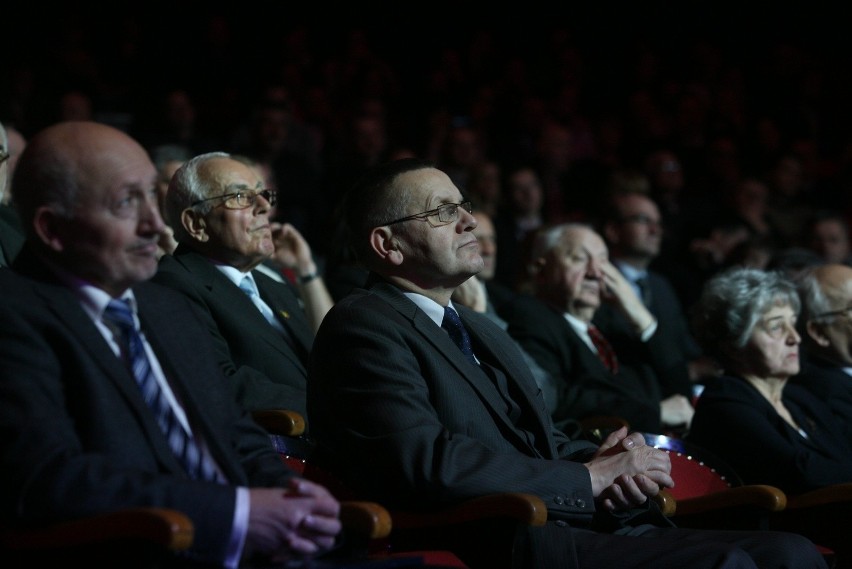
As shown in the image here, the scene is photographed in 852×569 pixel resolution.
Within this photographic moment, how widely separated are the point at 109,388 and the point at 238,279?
1564mm

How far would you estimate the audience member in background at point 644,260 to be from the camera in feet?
18.8

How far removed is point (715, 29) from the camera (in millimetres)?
10758

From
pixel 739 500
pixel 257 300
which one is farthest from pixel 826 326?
pixel 257 300

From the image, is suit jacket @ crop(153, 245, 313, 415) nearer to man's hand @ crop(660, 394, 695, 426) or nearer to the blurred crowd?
the blurred crowd

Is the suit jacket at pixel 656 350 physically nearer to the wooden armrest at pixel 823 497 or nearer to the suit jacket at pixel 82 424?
the wooden armrest at pixel 823 497

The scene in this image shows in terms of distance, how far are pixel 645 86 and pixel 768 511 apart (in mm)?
7041

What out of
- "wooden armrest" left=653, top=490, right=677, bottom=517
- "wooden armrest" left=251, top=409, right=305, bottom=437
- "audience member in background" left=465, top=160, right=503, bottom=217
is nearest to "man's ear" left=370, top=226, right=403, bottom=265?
"wooden armrest" left=251, top=409, right=305, bottom=437

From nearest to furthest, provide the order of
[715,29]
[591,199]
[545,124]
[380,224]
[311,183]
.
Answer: [380,224] < [311,183] < [591,199] < [545,124] < [715,29]

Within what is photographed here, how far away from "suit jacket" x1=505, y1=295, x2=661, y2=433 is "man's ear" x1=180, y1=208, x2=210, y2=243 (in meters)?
1.47

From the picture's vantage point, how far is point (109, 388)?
2064 mm

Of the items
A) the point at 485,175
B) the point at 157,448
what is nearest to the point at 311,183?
the point at 485,175

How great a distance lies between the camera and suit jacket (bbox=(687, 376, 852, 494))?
3.48m

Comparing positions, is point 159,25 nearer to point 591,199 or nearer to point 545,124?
point 545,124

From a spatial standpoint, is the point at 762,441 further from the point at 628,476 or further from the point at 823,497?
the point at 628,476
